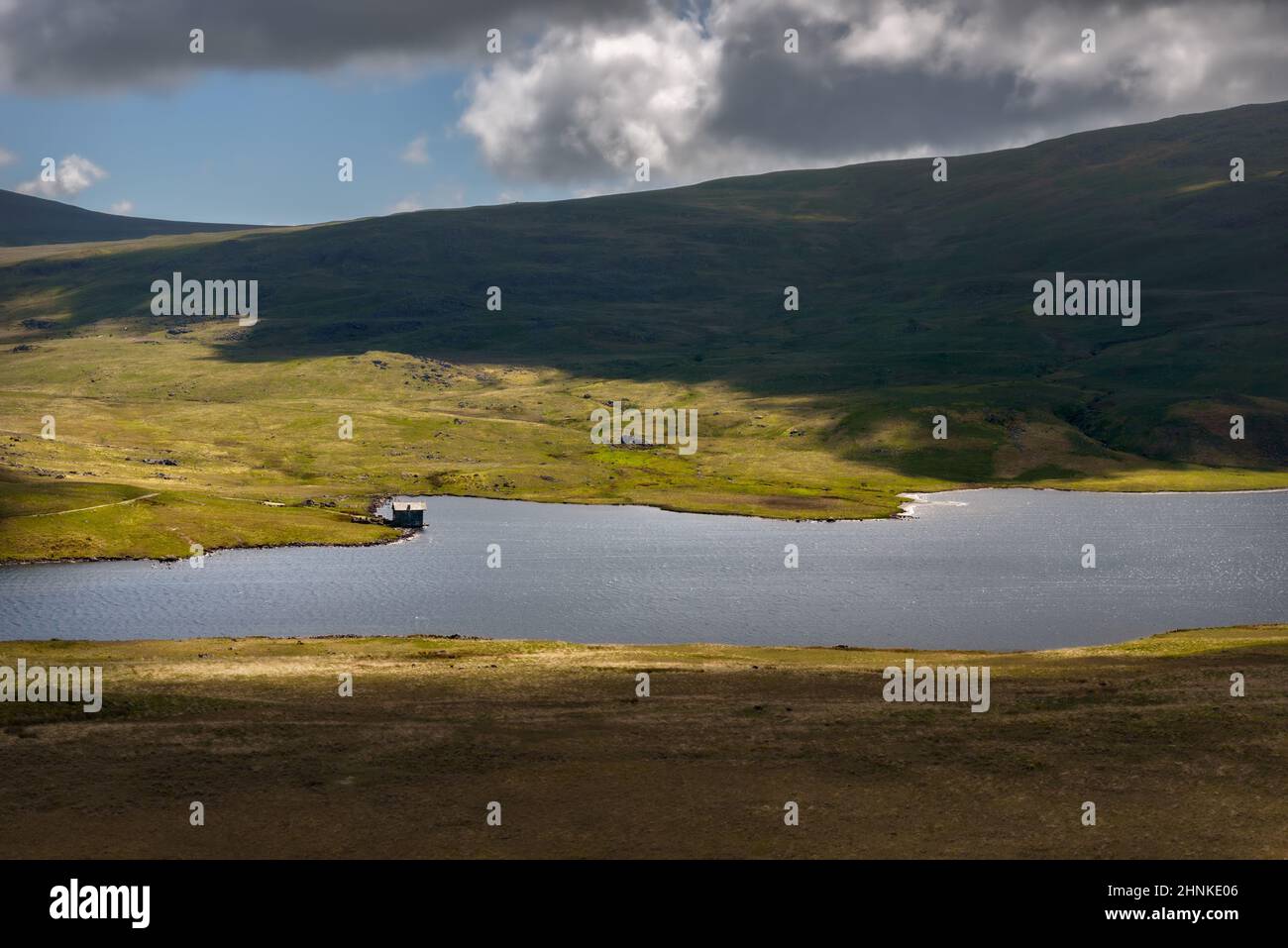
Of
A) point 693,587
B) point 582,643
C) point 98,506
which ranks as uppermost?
point 98,506

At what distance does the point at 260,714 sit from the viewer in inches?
2338

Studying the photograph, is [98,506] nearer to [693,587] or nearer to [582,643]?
[693,587]

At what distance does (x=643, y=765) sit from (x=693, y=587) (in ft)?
257

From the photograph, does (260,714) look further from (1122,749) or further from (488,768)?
(1122,749)

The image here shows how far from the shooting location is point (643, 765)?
51.4 metres

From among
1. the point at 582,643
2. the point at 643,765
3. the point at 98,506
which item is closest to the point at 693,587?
the point at 582,643

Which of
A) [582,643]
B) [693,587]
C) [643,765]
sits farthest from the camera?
[693,587]

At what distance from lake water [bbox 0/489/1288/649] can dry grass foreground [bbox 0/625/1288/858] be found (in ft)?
110

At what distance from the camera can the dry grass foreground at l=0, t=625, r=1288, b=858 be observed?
42844mm

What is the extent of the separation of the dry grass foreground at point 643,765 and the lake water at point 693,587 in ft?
110

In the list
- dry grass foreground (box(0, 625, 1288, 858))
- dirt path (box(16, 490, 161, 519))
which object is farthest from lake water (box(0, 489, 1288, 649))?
dry grass foreground (box(0, 625, 1288, 858))

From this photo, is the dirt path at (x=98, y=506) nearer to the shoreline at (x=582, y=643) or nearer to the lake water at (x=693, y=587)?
the lake water at (x=693, y=587)

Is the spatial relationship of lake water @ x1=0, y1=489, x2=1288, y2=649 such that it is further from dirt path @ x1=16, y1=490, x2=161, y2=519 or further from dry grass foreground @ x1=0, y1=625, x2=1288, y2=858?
dry grass foreground @ x1=0, y1=625, x2=1288, y2=858
